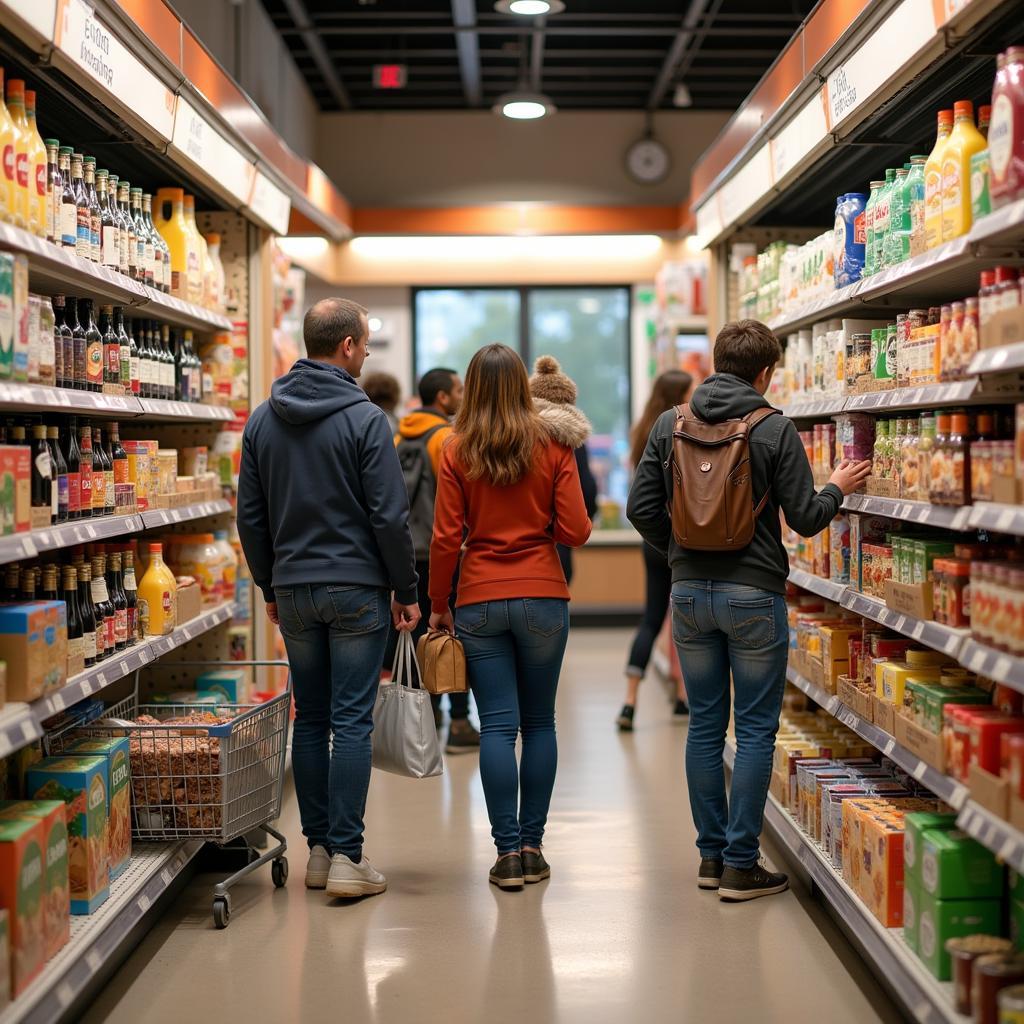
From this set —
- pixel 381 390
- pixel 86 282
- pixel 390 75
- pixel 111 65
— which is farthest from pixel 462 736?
pixel 390 75

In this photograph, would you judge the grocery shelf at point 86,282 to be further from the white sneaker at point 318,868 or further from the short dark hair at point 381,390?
the white sneaker at point 318,868

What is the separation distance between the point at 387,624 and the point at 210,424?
5.91 ft

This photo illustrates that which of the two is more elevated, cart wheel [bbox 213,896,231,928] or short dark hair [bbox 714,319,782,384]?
short dark hair [bbox 714,319,782,384]

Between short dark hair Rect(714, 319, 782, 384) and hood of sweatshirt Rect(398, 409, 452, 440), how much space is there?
Answer: 2.31 m

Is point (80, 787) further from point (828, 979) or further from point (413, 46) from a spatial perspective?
point (413, 46)

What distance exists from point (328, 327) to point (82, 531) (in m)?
1.02

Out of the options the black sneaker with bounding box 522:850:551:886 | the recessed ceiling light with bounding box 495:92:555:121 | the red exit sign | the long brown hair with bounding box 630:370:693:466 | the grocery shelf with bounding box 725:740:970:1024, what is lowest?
the black sneaker with bounding box 522:850:551:886

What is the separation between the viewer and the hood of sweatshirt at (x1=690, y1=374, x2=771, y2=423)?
383 centimetres

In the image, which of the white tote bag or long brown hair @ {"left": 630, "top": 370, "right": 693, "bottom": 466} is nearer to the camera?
the white tote bag

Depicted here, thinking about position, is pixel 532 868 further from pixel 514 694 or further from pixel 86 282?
pixel 86 282

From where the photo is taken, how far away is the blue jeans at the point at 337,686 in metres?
3.90

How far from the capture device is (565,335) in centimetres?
1149

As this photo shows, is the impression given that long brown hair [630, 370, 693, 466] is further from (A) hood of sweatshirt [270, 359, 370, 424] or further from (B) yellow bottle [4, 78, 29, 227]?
(B) yellow bottle [4, 78, 29, 227]

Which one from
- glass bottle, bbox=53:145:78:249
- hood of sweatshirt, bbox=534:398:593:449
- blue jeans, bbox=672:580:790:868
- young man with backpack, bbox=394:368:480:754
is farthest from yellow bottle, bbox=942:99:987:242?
young man with backpack, bbox=394:368:480:754
